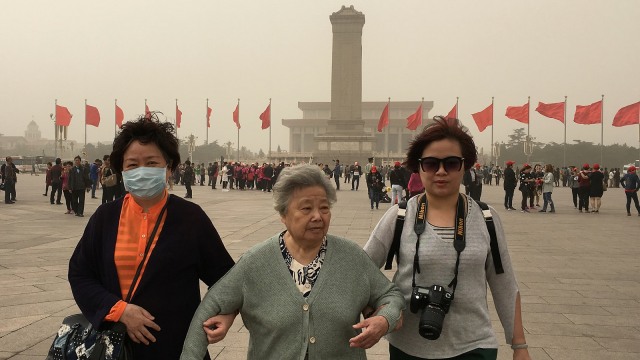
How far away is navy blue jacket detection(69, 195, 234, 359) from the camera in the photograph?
239 centimetres

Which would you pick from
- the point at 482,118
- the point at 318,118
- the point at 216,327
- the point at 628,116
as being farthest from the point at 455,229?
the point at 318,118

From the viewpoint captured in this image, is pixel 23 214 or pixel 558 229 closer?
pixel 558 229

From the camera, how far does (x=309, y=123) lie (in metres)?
102

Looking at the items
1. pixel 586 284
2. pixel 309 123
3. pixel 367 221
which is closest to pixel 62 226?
pixel 367 221

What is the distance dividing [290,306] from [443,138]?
965mm

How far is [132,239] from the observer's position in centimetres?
248

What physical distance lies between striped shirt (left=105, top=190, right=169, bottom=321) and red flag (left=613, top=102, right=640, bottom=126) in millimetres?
29614

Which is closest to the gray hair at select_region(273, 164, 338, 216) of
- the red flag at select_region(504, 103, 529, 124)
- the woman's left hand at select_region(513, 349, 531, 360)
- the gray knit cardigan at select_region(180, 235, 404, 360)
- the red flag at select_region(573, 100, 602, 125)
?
the gray knit cardigan at select_region(180, 235, 404, 360)

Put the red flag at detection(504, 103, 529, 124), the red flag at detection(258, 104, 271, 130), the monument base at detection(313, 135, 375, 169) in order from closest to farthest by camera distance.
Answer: the red flag at detection(504, 103, 529, 124), the red flag at detection(258, 104, 271, 130), the monument base at detection(313, 135, 375, 169)

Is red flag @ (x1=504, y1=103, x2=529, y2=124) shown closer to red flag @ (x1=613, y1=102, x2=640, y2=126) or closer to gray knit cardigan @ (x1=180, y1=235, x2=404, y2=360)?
red flag @ (x1=613, y1=102, x2=640, y2=126)

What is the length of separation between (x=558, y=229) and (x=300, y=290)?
11.9m

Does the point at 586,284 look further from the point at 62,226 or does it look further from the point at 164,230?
the point at 62,226

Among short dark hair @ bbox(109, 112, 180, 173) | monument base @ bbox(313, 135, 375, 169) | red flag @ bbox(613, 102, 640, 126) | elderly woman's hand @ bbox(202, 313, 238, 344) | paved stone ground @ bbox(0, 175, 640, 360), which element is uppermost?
red flag @ bbox(613, 102, 640, 126)

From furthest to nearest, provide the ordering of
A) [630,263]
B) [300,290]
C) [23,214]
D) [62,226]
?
[23,214] → [62,226] → [630,263] → [300,290]
